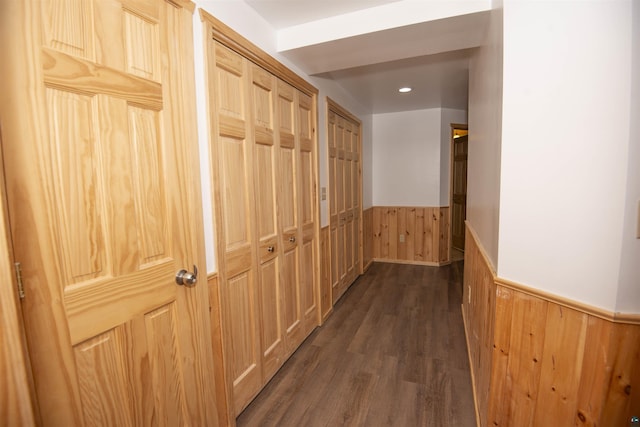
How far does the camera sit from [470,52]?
7.86 ft

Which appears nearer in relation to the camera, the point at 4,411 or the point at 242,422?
the point at 4,411

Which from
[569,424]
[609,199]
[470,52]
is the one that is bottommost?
[569,424]

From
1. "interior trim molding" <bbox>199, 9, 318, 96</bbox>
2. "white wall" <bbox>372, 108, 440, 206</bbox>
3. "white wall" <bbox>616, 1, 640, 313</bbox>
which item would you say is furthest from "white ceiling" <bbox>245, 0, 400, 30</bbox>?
"white wall" <bbox>372, 108, 440, 206</bbox>

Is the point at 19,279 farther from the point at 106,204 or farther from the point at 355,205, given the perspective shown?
the point at 355,205

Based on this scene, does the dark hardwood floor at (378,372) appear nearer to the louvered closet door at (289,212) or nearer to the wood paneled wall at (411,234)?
the louvered closet door at (289,212)

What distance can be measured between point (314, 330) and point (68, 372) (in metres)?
1.95

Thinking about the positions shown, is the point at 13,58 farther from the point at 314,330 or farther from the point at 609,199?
the point at 314,330

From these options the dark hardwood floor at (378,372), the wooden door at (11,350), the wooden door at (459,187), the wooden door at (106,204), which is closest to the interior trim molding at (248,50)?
the wooden door at (106,204)

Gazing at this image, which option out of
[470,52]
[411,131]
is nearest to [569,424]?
[470,52]

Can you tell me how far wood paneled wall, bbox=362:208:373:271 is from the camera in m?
4.24

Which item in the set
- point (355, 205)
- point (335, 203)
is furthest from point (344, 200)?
point (355, 205)

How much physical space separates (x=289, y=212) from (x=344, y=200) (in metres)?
1.33

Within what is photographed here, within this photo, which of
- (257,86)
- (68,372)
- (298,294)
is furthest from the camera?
(298,294)

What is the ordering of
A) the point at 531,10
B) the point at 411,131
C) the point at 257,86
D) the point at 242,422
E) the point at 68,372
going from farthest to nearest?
the point at 411,131, the point at 257,86, the point at 242,422, the point at 531,10, the point at 68,372
